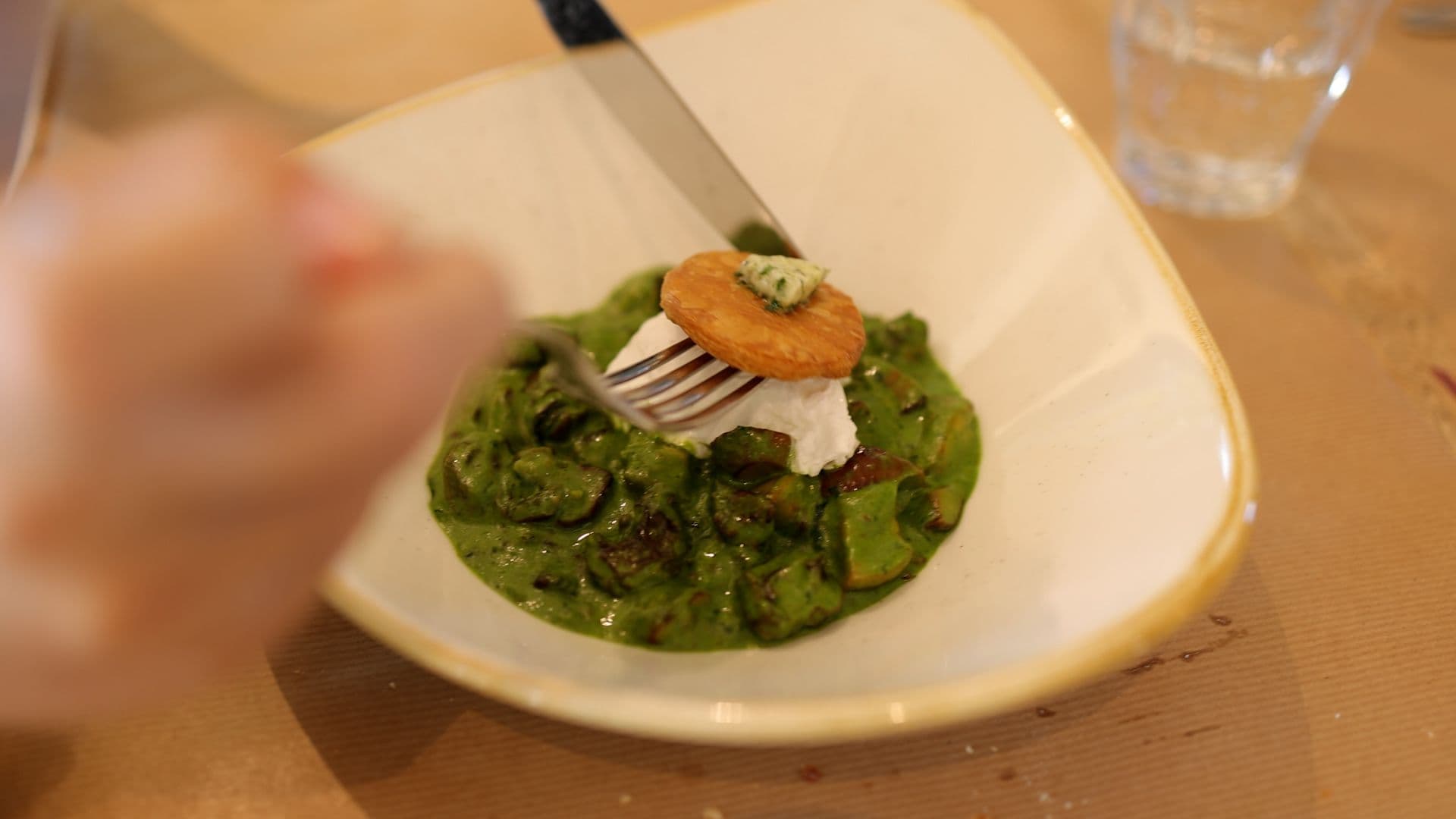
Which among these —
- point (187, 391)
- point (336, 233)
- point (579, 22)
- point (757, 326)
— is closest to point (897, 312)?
point (757, 326)

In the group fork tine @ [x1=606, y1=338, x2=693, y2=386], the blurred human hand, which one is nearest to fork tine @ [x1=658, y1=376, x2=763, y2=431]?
fork tine @ [x1=606, y1=338, x2=693, y2=386]

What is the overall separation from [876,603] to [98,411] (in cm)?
119

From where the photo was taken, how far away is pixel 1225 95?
2.62 meters

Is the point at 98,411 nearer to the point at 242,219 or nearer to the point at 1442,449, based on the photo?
the point at 242,219

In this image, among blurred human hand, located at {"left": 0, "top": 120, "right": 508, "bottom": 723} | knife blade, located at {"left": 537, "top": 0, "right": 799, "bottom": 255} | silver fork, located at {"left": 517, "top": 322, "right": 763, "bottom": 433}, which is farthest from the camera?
knife blade, located at {"left": 537, "top": 0, "right": 799, "bottom": 255}

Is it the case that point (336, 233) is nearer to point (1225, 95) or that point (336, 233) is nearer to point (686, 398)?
point (686, 398)

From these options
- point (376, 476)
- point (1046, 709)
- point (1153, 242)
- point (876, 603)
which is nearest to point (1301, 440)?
point (1153, 242)

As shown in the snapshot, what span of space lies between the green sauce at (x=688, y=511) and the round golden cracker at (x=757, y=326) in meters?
0.17

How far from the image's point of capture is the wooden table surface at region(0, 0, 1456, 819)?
4.59ft

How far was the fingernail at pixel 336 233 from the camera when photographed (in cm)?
76

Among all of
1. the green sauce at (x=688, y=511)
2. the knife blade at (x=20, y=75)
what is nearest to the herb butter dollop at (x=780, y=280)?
the green sauce at (x=688, y=511)

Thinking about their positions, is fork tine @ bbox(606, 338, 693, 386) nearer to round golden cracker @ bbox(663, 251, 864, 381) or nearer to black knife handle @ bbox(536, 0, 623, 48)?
round golden cracker @ bbox(663, 251, 864, 381)

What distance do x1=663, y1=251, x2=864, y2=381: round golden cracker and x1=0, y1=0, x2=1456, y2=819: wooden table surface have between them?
2.05ft

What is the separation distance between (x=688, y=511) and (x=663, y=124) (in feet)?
3.45
